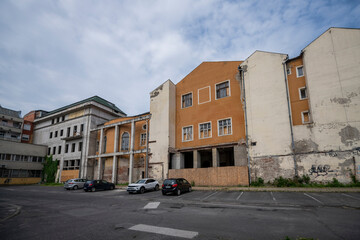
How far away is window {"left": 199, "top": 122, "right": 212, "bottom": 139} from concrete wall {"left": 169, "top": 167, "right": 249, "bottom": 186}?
4603 millimetres

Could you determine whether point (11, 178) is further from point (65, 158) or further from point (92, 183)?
point (92, 183)

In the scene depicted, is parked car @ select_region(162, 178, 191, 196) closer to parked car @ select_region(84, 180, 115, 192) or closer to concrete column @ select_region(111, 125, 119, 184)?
parked car @ select_region(84, 180, 115, 192)

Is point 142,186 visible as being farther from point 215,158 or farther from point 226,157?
point 226,157

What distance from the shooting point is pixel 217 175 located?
2295cm

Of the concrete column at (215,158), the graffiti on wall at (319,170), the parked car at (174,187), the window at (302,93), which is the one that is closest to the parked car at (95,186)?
the parked car at (174,187)

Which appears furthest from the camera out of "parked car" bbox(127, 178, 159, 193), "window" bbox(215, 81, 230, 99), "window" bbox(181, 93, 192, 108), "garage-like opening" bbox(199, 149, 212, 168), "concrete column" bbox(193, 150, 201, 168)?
"window" bbox(181, 93, 192, 108)

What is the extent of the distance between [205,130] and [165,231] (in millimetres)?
20812

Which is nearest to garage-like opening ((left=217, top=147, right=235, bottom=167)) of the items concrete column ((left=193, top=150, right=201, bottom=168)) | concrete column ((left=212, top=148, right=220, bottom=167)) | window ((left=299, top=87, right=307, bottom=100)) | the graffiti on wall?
concrete column ((left=212, top=148, right=220, bottom=167))

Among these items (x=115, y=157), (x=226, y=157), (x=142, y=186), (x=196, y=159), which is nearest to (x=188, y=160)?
(x=196, y=159)

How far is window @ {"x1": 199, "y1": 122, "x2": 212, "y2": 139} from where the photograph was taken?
86.9ft

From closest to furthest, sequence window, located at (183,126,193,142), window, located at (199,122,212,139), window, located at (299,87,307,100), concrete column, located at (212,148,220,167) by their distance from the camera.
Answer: window, located at (299,87,307,100) < concrete column, located at (212,148,220,167) < window, located at (199,122,212,139) < window, located at (183,126,193,142)

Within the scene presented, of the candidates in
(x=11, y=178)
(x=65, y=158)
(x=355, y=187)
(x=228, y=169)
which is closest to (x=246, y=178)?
(x=228, y=169)

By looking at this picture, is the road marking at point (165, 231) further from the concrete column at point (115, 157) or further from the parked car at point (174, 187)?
the concrete column at point (115, 157)

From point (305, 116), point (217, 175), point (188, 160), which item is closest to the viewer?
point (305, 116)
